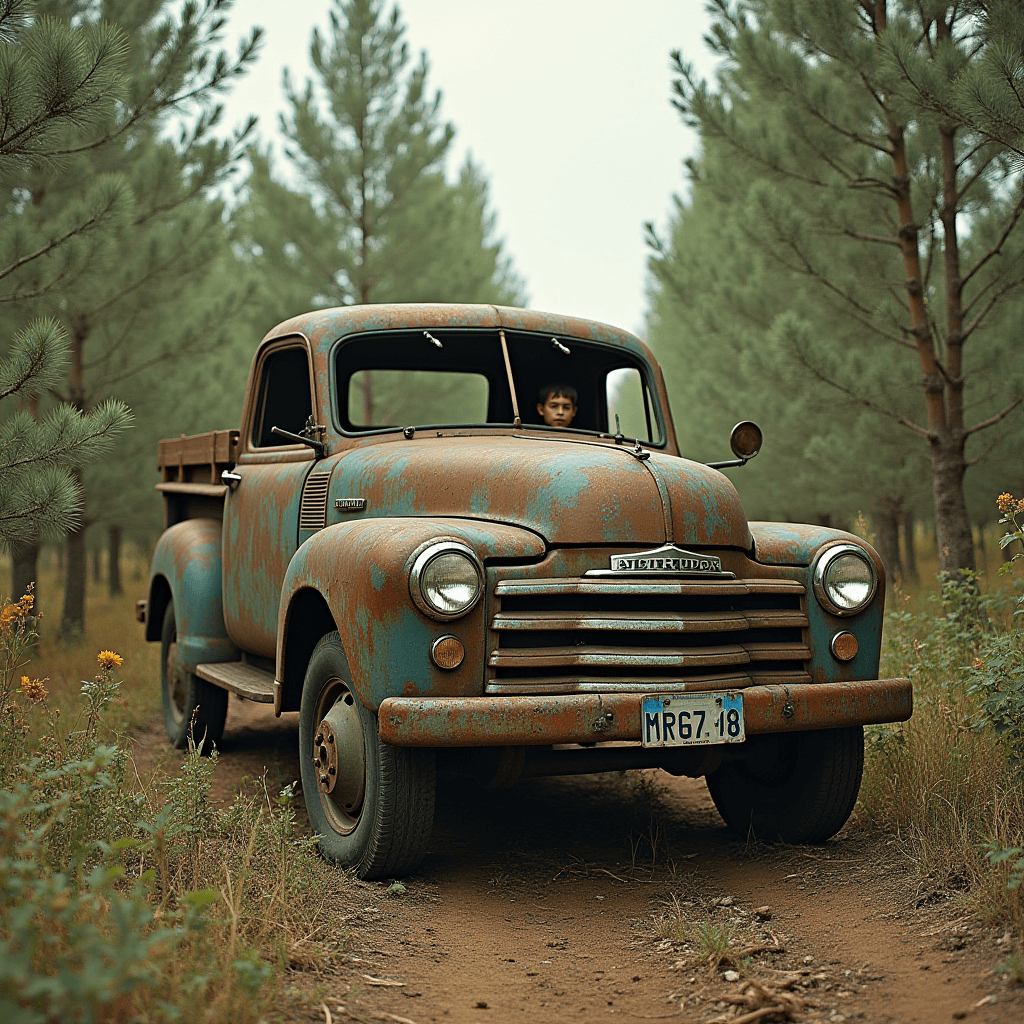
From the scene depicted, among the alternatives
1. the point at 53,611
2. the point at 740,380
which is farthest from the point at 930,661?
the point at 53,611

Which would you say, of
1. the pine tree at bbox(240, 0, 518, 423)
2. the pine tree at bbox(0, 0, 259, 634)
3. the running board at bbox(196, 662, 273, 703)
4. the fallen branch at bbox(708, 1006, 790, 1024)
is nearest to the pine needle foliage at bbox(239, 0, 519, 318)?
the pine tree at bbox(240, 0, 518, 423)

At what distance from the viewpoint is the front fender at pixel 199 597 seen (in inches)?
223

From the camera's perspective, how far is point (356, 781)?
3.74 m

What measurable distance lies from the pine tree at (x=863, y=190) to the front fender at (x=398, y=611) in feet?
16.5

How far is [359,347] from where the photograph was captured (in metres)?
4.93

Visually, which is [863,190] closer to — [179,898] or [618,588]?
[618,588]

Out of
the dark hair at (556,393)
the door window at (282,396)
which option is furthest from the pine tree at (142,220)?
the dark hair at (556,393)

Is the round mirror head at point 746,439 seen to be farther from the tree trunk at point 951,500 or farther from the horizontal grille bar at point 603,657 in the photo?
the tree trunk at point 951,500

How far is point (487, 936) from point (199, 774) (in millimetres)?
1094

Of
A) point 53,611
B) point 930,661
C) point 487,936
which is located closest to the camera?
point 487,936

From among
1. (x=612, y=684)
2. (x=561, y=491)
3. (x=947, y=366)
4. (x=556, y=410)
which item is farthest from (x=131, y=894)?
(x=947, y=366)

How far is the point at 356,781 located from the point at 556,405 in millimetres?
Result: 2020

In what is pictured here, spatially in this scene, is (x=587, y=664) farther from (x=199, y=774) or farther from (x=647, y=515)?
(x=199, y=774)

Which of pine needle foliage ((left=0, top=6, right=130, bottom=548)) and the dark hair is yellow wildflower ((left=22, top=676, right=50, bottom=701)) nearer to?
pine needle foliage ((left=0, top=6, right=130, bottom=548))
